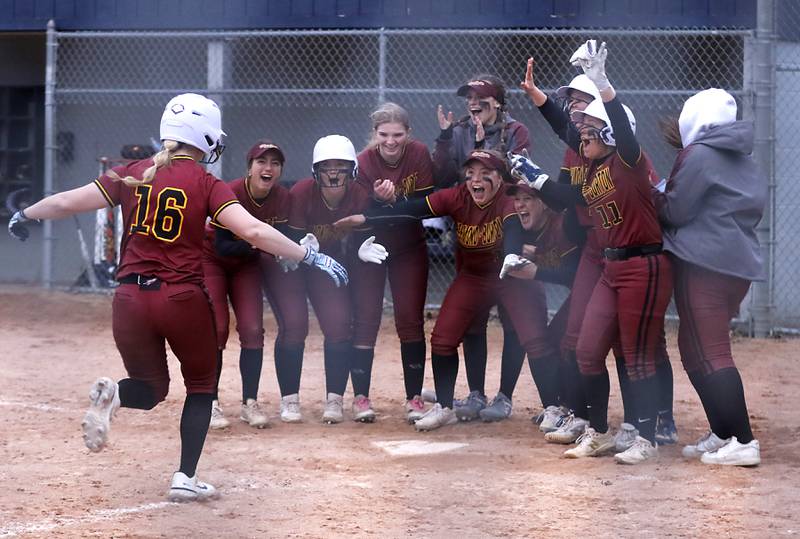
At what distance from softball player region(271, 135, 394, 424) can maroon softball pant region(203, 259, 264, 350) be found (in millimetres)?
141

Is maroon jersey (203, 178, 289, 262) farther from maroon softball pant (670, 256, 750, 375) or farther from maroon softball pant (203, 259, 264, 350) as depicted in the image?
maroon softball pant (670, 256, 750, 375)

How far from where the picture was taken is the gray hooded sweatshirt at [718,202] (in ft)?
16.2

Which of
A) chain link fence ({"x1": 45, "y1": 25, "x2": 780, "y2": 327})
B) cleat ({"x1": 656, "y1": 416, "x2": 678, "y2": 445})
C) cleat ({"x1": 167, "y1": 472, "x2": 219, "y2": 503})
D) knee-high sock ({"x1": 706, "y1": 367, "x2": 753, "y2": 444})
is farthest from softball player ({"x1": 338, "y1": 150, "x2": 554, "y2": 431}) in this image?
chain link fence ({"x1": 45, "y1": 25, "x2": 780, "y2": 327})

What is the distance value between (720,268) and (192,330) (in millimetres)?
2082

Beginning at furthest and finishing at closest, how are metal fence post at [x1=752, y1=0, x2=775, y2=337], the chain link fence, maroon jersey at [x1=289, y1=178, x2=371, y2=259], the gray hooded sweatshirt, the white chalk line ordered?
the chain link fence, metal fence post at [x1=752, y1=0, x2=775, y2=337], maroon jersey at [x1=289, y1=178, x2=371, y2=259], the gray hooded sweatshirt, the white chalk line

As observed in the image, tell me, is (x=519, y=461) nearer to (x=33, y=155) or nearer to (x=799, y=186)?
(x=799, y=186)

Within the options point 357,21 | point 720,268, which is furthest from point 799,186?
point 720,268

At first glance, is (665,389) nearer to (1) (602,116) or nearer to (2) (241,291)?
(1) (602,116)

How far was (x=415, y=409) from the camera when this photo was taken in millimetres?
6059

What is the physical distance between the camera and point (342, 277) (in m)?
4.52

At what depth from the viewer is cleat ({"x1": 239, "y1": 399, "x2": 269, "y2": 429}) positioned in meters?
5.92

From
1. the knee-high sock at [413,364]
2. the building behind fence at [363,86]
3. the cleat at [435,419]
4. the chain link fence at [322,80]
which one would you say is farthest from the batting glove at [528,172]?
the chain link fence at [322,80]

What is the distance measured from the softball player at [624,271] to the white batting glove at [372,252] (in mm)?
955

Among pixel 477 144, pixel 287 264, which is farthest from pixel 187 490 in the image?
pixel 477 144
